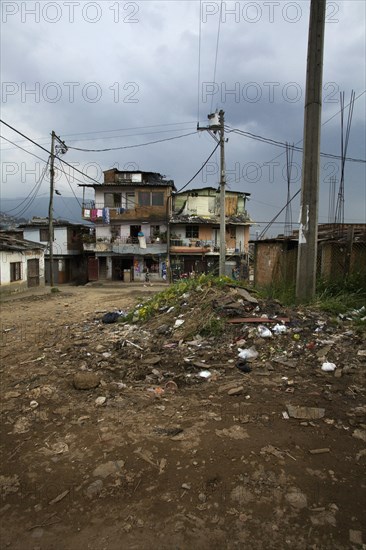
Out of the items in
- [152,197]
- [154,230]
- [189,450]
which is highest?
[152,197]

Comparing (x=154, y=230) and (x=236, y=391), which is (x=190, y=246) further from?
(x=236, y=391)

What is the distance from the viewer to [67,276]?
3155 cm

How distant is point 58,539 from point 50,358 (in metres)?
3.55

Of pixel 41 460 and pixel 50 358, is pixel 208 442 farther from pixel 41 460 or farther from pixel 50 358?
pixel 50 358

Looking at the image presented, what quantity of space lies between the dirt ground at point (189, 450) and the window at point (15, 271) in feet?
50.4

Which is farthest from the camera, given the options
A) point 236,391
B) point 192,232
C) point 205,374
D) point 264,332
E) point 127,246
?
point 192,232

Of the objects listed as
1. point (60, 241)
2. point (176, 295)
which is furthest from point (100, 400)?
point (60, 241)

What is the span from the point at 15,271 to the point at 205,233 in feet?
52.6

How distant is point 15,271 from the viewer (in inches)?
742

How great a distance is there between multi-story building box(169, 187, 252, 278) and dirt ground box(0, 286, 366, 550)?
23.9 meters

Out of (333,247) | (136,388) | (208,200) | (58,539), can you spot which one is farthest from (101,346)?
(208,200)

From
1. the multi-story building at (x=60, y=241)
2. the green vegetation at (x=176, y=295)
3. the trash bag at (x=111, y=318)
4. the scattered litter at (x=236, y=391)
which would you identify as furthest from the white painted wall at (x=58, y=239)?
the scattered litter at (x=236, y=391)

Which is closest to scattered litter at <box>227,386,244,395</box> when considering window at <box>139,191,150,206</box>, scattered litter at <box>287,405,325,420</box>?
scattered litter at <box>287,405,325,420</box>

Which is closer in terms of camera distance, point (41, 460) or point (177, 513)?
point (177, 513)
